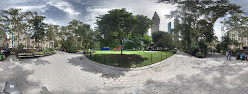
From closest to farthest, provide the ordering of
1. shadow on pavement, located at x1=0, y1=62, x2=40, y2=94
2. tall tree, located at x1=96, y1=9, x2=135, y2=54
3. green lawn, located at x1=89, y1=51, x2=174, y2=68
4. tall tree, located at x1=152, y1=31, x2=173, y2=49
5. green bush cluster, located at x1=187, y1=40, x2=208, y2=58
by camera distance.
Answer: shadow on pavement, located at x1=0, y1=62, x2=40, y2=94, green lawn, located at x1=89, y1=51, x2=174, y2=68, tall tree, located at x1=96, y1=9, x2=135, y2=54, green bush cluster, located at x1=187, y1=40, x2=208, y2=58, tall tree, located at x1=152, y1=31, x2=173, y2=49

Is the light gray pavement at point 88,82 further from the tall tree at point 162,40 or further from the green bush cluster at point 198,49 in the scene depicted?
the tall tree at point 162,40

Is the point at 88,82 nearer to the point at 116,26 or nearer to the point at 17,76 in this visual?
the point at 17,76

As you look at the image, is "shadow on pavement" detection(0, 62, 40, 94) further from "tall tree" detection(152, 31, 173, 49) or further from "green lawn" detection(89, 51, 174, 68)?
"tall tree" detection(152, 31, 173, 49)

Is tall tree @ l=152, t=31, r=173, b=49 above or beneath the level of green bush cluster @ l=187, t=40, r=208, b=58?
above

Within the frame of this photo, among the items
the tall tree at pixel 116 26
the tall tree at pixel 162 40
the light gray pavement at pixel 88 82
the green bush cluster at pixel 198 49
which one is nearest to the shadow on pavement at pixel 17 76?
the light gray pavement at pixel 88 82

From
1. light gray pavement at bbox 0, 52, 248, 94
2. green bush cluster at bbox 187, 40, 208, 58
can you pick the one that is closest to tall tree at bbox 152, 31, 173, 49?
green bush cluster at bbox 187, 40, 208, 58

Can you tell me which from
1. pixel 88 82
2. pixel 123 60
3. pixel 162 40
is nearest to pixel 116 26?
pixel 123 60

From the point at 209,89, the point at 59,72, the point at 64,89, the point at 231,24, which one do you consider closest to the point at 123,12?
the point at 59,72

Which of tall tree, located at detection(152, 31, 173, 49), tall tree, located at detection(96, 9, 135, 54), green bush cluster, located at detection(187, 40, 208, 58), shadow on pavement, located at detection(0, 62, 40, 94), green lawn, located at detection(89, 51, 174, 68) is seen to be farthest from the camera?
tall tree, located at detection(152, 31, 173, 49)

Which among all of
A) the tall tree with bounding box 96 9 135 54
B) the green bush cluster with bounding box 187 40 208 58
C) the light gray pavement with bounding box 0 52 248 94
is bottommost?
the light gray pavement with bounding box 0 52 248 94

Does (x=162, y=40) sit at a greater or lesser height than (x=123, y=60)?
greater

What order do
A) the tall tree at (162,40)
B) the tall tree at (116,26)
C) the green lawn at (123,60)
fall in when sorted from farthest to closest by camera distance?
the tall tree at (162,40)
the tall tree at (116,26)
the green lawn at (123,60)

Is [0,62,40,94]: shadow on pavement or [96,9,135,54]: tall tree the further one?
[96,9,135,54]: tall tree

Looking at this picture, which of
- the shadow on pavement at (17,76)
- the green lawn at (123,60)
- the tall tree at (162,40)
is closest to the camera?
the shadow on pavement at (17,76)
